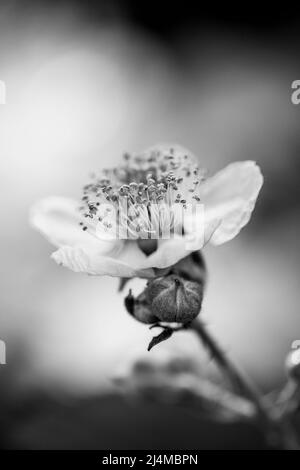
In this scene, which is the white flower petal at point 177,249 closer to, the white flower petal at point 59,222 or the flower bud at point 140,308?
the flower bud at point 140,308

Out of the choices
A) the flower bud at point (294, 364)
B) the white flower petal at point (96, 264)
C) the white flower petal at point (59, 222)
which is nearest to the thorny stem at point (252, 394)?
the flower bud at point (294, 364)

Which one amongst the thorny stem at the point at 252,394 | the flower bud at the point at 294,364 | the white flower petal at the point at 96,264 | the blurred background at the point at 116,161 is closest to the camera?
the white flower petal at the point at 96,264

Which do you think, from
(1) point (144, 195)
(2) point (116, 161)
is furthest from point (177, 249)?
(2) point (116, 161)

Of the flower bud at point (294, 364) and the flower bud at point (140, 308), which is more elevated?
the flower bud at point (140, 308)

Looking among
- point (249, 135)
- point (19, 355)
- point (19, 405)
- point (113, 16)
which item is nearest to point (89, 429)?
point (19, 405)

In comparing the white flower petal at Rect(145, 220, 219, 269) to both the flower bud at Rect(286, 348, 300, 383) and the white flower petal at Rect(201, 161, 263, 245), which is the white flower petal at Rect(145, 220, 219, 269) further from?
the flower bud at Rect(286, 348, 300, 383)

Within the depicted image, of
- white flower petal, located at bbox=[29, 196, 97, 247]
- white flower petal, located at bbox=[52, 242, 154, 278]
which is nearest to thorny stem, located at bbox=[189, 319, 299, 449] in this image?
white flower petal, located at bbox=[52, 242, 154, 278]
